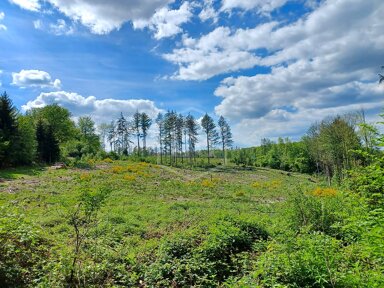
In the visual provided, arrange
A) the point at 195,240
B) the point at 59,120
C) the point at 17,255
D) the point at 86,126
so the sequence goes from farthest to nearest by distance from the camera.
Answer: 1. the point at 86,126
2. the point at 59,120
3. the point at 195,240
4. the point at 17,255

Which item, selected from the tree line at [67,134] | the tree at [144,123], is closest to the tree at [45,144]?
the tree line at [67,134]

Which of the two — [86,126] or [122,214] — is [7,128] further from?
[86,126]

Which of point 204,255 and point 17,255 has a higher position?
point 17,255

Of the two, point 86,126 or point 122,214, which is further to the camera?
point 86,126

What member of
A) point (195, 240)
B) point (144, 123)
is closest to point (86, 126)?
point (144, 123)

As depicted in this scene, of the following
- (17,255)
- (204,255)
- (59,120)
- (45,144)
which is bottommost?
(204,255)

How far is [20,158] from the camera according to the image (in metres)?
33.3

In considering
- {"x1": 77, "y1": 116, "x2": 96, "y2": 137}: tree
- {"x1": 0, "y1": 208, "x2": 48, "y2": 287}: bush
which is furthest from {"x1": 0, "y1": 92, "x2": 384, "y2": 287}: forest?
{"x1": 77, "y1": 116, "x2": 96, "y2": 137}: tree

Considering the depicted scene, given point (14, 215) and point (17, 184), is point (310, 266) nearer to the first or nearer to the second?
point (14, 215)

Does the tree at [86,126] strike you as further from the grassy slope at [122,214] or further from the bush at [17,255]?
the bush at [17,255]

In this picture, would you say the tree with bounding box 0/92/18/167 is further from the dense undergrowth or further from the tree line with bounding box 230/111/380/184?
the tree line with bounding box 230/111/380/184

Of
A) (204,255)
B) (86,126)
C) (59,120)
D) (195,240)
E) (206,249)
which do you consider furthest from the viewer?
(86,126)

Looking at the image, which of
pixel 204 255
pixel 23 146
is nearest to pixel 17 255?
pixel 204 255

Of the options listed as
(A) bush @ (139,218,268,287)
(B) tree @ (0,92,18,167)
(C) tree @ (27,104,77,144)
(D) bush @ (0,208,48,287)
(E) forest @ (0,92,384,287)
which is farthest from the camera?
(C) tree @ (27,104,77,144)
